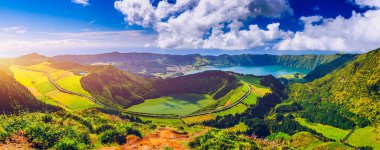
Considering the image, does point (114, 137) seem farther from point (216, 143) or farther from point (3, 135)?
point (216, 143)

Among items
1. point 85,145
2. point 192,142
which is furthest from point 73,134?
point 192,142

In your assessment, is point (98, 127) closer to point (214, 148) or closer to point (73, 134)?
point (73, 134)

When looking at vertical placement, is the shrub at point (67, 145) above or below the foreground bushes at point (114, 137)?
above

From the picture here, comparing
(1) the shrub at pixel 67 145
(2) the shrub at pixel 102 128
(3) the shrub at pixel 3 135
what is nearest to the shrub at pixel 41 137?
(1) the shrub at pixel 67 145

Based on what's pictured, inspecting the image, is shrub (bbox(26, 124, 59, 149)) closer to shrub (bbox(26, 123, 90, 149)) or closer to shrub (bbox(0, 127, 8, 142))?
shrub (bbox(26, 123, 90, 149))

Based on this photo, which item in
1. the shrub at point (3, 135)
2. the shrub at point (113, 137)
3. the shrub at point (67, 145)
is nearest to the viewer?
the shrub at point (3, 135)

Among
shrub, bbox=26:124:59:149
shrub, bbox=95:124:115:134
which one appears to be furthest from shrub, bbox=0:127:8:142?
shrub, bbox=95:124:115:134

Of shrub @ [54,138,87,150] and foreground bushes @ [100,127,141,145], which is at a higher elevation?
shrub @ [54,138,87,150]

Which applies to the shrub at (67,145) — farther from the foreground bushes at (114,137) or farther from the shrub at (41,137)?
the foreground bushes at (114,137)

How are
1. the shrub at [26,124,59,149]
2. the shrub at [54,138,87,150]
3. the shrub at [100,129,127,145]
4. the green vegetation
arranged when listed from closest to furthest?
the shrub at [54,138,87,150]
the shrub at [26,124,59,149]
the green vegetation
the shrub at [100,129,127,145]

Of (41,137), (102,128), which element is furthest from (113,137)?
(41,137)

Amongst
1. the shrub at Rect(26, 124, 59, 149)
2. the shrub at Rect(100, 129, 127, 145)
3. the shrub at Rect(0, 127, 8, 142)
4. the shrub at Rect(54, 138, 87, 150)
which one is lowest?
the shrub at Rect(100, 129, 127, 145)
